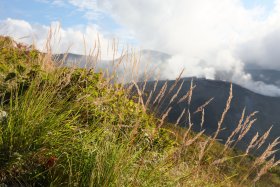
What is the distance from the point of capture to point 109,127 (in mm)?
4020

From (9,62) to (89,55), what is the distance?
8.34 ft

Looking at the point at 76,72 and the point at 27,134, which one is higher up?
the point at 76,72

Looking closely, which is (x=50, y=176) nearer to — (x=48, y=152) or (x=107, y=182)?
(x=48, y=152)

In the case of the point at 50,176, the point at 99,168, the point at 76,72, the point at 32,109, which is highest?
the point at 76,72

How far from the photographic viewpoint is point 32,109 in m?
3.54

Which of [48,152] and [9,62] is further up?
A: [9,62]

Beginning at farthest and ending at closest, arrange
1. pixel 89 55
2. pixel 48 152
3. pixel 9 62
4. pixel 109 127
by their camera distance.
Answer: pixel 9 62 < pixel 89 55 < pixel 109 127 < pixel 48 152

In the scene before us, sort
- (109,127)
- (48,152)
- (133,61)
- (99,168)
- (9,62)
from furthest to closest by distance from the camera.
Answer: (9,62) → (133,61) → (109,127) → (48,152) → (99,168)

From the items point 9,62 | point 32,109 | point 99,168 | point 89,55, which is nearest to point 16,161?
point 32,109

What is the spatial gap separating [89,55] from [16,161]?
8.24 feet

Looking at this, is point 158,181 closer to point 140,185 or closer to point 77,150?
point 140,185

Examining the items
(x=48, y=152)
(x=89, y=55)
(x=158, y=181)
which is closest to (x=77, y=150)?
(x=48, y=152)

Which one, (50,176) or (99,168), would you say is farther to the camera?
(50,176)

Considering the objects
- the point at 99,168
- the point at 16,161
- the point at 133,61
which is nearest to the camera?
the point at 99,168
